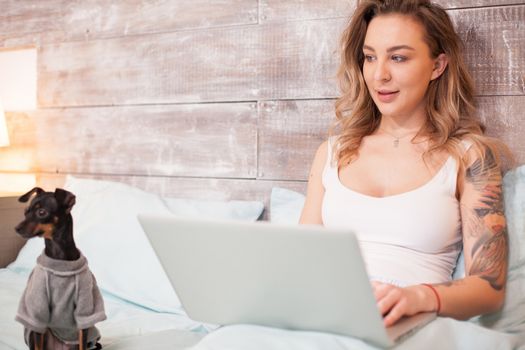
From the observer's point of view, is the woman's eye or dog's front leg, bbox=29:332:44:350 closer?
dog's front leg, bbox=29:332:44:350

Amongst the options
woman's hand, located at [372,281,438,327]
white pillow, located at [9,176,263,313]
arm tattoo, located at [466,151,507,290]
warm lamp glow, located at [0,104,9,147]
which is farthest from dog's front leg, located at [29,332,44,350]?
warm lamp glow, located at [0,104,9,147]

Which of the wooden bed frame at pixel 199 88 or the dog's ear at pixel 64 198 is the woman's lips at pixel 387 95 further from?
the dog's ear at pixel 64 198

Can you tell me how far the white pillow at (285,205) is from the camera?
1709 mm

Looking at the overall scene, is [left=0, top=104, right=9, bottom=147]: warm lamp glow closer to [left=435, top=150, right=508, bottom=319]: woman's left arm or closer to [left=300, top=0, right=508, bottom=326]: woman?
[left=300, top=0, right=508, bottom=326]: woman

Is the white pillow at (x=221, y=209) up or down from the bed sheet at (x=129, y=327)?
up

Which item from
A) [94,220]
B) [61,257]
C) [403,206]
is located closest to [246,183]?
[94,220]

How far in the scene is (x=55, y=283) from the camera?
1.16 m

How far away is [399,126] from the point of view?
5.08 feet

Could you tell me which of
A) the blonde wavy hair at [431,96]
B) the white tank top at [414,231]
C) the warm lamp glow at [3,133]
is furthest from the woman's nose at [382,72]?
the warm lamp glow at [3,133]

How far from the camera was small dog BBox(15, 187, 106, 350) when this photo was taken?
3.77ft

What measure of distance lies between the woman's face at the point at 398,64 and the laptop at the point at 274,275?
0.58 metres

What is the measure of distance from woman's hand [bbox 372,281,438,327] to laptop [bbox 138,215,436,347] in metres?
0.02

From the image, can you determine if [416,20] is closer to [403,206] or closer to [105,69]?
[403,206]

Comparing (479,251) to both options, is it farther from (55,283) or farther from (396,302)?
(55,283)
